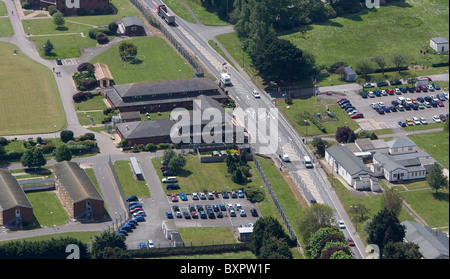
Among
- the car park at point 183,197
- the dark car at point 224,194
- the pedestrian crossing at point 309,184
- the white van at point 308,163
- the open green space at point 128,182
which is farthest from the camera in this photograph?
the white van at point 308,163

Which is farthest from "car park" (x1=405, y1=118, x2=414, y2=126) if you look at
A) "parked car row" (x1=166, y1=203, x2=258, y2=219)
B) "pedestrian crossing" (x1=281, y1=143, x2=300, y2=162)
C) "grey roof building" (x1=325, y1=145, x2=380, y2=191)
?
"parked car row" (x1=166, y1=203, x2=258, y2=219)

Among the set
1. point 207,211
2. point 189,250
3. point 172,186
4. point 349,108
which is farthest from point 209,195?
point 349,108

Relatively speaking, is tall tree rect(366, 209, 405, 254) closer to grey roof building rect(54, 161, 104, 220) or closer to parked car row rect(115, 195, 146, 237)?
parked car row rect(115, 195, 146, 237)

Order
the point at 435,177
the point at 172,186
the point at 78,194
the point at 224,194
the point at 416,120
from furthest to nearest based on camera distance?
the point at 416,120, the point at 172,186, the point at 224,194, the point at 435,177, the point at 78,194

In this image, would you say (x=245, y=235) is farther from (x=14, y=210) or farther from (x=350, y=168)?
(x=14, y=210)

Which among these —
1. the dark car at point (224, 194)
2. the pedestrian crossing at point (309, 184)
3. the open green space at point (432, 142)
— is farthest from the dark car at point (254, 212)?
the open green space at point (432, 142)

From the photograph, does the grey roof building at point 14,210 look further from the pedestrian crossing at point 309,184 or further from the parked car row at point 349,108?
the parked car row at point 349,108
